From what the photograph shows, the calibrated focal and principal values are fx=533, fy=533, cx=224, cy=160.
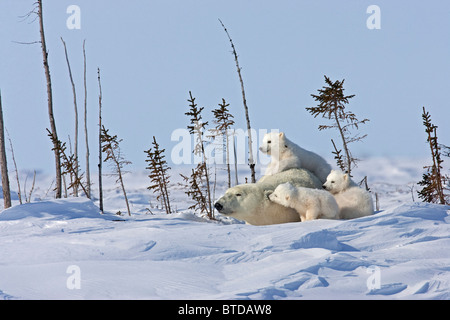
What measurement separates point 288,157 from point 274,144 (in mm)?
332

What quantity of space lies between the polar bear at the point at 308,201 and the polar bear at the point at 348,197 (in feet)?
1.52

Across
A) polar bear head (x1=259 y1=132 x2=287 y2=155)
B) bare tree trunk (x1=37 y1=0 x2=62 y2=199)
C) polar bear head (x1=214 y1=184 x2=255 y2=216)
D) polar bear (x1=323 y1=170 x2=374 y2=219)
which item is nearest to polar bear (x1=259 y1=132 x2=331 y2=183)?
polar bear head (x1=259 y1=132 x2=287 y2=155)

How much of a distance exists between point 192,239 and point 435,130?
7.34m

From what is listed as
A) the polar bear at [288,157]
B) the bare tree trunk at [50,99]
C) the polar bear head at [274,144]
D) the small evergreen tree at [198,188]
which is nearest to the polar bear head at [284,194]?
the polar bear at [288,157]

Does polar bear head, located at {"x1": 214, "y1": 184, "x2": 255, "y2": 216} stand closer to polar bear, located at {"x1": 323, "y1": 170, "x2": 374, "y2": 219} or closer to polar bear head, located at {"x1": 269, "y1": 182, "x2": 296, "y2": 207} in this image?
polar bear head, located at {"x1": 269, "y1": 182, "x2": 296, "y2": 207}

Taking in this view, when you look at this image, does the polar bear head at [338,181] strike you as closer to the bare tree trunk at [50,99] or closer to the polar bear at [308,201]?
the polar bear at [308,201]

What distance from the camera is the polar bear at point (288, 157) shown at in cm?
920

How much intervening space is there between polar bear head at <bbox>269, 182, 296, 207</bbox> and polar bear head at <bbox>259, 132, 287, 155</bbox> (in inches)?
57.9

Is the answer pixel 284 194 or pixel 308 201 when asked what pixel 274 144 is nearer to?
pixel 284 194

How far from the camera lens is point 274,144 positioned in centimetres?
930

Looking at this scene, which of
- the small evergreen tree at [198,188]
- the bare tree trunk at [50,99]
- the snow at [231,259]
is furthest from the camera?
the bare tree trunk at [50,99]

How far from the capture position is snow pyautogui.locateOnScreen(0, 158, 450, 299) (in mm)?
4621

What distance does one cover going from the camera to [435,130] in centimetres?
1152
